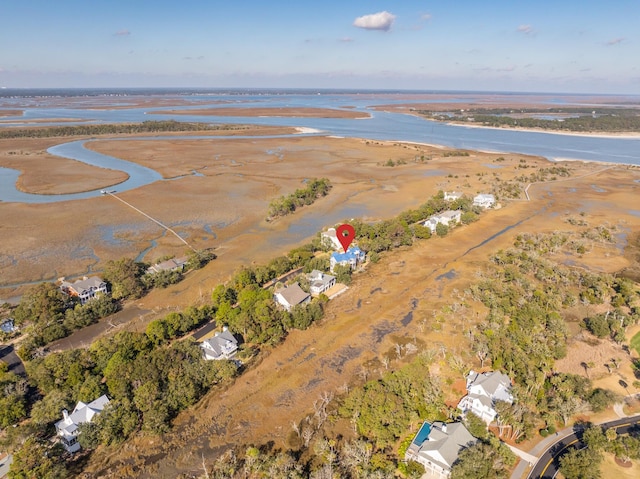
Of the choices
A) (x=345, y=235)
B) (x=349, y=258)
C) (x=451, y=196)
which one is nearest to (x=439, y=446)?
(x=349, y=258)

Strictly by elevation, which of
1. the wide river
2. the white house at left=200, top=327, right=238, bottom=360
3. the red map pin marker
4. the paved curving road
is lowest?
the paved curving road

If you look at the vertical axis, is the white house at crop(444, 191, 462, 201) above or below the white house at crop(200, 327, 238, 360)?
above

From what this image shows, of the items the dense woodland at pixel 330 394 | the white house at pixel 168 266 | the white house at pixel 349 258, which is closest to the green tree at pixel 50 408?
the dense woodland at pixel 330 394

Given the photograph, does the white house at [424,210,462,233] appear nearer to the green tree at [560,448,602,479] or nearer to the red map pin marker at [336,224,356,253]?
the red map pin marker at [336,224,356,253]

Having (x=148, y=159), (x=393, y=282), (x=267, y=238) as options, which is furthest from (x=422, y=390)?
(x=148, y=159)

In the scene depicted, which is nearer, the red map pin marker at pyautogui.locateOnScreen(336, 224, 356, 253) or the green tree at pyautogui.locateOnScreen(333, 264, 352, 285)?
the green tree at pyautogui.locateOnScreen(333, 264, 352, 285)

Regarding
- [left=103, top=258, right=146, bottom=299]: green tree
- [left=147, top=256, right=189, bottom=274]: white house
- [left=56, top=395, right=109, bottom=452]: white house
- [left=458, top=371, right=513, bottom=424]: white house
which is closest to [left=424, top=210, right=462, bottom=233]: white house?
[left=458, top=371, right=513, bottom=424]: white house

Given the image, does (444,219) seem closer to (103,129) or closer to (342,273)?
(342,273)
